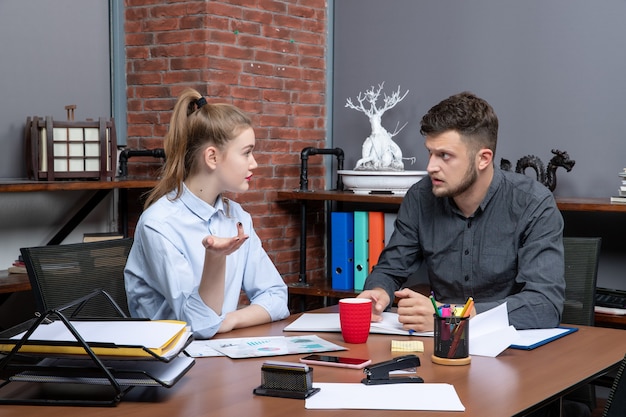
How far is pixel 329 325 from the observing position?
2086 mm

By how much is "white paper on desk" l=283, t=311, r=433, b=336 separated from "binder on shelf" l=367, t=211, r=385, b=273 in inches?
57.1

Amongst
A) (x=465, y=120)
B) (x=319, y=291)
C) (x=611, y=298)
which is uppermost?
(x=465, y=120)

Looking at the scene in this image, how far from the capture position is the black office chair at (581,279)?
2396 mm

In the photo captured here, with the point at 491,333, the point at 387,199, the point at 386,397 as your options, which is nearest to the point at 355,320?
the point at 491,333

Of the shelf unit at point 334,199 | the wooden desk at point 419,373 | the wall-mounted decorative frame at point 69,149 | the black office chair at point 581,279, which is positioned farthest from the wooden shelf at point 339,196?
the wooden desk at point 419,373

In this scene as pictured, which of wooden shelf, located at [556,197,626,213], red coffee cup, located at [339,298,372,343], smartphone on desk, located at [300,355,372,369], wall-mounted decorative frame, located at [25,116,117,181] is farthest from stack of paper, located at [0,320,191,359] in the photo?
wooden shelf, located at [556,197,626,213]

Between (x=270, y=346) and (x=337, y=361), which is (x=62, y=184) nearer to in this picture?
(x=270, y=346)

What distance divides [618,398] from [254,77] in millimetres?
2680

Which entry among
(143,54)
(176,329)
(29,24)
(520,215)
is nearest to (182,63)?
(143,54)

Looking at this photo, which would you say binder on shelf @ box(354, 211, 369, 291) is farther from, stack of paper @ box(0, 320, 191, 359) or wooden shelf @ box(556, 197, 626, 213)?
stack of paper @ box(0, 320, 191, 359)

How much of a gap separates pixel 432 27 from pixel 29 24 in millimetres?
1799

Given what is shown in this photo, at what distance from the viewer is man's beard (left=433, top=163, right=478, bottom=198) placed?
245cm

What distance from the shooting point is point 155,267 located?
2111 mm

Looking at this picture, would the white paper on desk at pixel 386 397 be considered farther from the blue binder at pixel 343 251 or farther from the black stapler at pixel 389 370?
the blue binder at pixel 343 251
